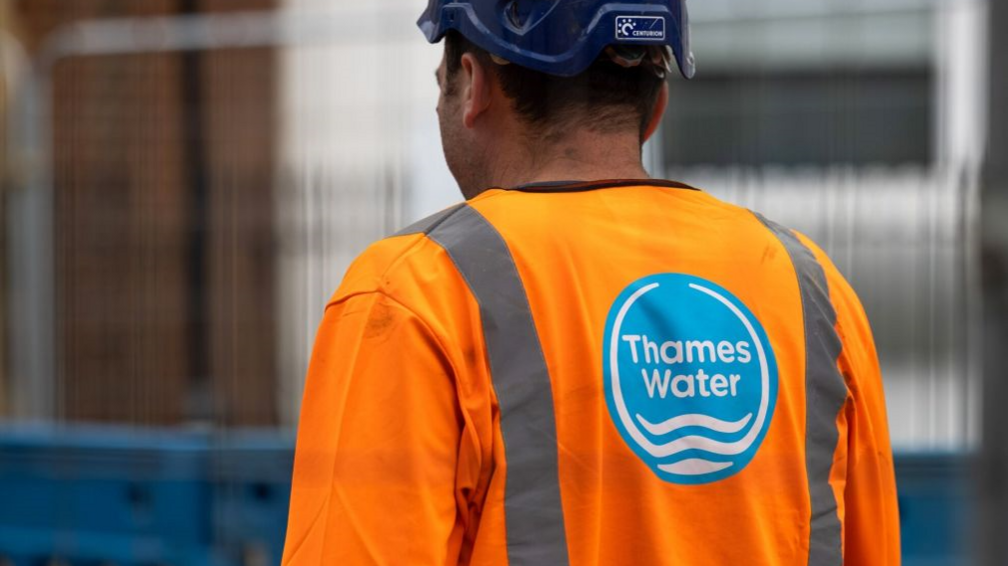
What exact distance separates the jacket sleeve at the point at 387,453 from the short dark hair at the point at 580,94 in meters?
0.35

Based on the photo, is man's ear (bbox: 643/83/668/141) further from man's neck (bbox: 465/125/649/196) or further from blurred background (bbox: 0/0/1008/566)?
blurred background (bbox: 0/0/1008/566)

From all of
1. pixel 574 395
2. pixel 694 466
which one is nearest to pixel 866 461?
pixel 694 466

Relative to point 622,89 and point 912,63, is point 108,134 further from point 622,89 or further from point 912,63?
point 622,89

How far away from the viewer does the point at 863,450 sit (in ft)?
5.76

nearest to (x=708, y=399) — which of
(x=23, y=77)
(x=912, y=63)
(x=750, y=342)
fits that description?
(x=750, y=342)

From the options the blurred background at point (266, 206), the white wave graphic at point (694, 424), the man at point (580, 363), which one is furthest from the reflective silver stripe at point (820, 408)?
the blurred background at point (266, 206)

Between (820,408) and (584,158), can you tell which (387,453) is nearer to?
(584,158)

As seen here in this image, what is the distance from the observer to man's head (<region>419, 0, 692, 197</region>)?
5.34ft

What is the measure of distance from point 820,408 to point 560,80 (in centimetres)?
51

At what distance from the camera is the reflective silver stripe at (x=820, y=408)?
1.65 m

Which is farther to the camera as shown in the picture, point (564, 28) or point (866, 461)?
point (866, 461)

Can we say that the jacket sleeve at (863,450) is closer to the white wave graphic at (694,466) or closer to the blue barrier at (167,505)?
the white wave graphic at (694,466)

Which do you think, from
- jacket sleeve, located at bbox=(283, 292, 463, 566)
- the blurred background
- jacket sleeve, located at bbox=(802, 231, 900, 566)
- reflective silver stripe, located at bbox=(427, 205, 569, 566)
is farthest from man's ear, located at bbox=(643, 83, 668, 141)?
the blurred background

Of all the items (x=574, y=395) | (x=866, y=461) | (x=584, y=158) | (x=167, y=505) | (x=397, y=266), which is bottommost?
(x=167, y=505)
